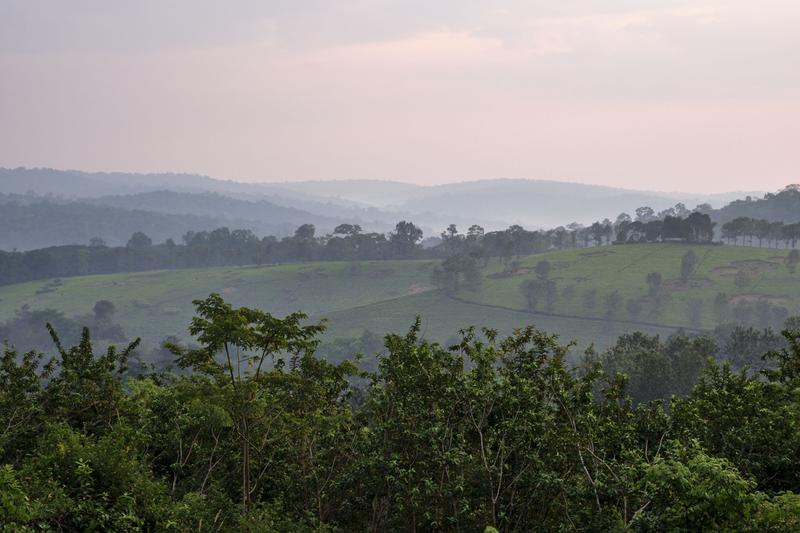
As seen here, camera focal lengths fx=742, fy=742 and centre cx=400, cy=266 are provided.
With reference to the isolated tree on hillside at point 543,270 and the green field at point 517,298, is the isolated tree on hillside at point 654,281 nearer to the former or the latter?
the green field at point 517,298

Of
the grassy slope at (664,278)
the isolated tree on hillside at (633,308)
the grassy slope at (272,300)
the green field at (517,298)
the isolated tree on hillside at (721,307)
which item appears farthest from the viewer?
the grassy slope at (272,300)

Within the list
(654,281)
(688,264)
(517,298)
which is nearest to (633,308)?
(654,281)

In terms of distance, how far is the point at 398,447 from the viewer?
18.2 m

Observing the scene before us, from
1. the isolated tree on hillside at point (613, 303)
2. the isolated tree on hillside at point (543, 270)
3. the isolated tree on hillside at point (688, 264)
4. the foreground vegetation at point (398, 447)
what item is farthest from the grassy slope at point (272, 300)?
the foreground vegetation at point (398, 447)

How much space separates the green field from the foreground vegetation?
11876 cm

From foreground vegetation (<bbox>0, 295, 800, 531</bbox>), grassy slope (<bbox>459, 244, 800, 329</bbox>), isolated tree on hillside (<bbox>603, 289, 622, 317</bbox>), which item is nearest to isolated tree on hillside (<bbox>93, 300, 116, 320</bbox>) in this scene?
grassy slope (<bbox>459, 244, 800, 329</bbox>)

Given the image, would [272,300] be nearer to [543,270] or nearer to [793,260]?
[543,270]

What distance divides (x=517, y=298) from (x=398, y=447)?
145333mm

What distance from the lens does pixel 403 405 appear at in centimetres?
1873

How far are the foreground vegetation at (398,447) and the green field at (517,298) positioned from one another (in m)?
119

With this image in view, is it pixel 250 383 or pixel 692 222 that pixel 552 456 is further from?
pixel 692 222

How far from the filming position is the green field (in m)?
145

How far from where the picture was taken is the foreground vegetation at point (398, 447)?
14922mm

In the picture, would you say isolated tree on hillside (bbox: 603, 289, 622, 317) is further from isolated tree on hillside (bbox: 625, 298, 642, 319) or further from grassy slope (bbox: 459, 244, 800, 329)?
isolated tree on hillside (bbox: 625, 298, 642, 319)
